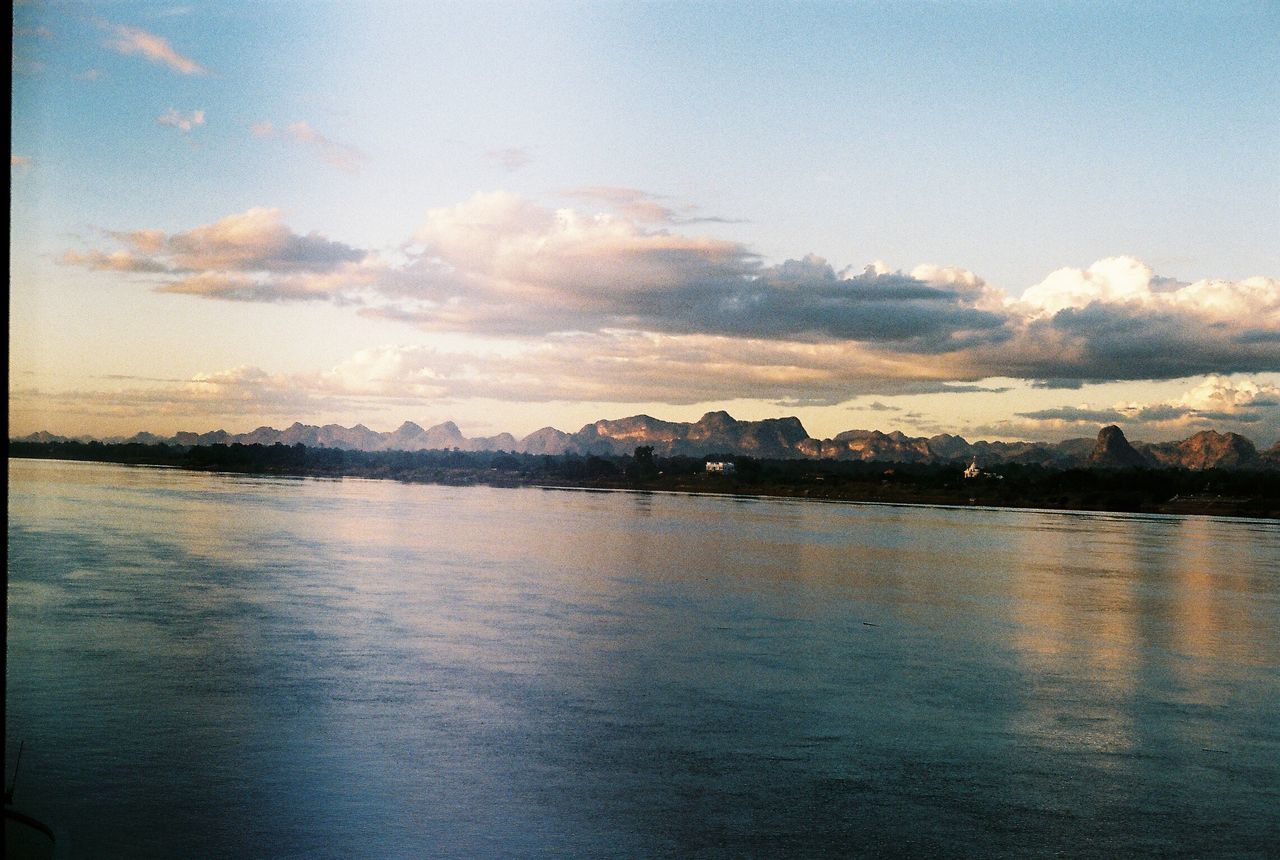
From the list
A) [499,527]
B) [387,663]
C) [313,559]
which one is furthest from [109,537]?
[387,663]

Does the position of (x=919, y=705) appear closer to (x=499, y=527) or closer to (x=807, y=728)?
(x=807, y=728)

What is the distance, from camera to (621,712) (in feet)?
34.1

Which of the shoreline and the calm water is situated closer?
the calm water

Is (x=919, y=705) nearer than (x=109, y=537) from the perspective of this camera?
Yes

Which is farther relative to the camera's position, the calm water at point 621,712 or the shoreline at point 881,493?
the shoreline at point 881,493

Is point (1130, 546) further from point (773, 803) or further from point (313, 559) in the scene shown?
point (773, 803)

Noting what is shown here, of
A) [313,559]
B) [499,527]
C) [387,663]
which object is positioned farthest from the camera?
[499,527]

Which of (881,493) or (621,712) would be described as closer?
(621,712)

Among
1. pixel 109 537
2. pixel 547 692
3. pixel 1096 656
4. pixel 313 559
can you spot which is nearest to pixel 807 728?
pixel 547 692

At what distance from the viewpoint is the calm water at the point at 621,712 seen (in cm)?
726

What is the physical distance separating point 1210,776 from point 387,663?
8.15m

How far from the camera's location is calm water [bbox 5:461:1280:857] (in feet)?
23.8

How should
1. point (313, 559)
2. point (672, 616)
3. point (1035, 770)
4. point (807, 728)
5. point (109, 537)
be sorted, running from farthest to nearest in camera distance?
point (109, 537)
point (313, 559)
point (672, 616)
point (807, 728)
point (1035, 770)

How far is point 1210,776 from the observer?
29.2 feet
